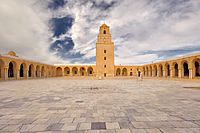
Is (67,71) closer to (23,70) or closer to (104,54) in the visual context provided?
(104,54)

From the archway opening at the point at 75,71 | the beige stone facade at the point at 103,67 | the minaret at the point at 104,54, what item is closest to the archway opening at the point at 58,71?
the beige stone facade at the point at 103,67

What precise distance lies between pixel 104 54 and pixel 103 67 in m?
3.65

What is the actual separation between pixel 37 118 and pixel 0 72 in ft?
70.6

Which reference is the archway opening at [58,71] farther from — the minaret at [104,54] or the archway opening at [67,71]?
the minaret at [104,54]

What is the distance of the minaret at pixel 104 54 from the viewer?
3422 centimetres

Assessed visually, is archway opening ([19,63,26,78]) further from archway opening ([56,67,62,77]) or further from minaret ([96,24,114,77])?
archway opening ([56,67,62,77])

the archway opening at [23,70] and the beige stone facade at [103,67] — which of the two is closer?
the beige stone facade at [103,67]

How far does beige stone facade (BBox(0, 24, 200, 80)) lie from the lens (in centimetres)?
1984

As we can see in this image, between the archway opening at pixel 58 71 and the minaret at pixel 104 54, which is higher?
the minaret at pixel 104 54

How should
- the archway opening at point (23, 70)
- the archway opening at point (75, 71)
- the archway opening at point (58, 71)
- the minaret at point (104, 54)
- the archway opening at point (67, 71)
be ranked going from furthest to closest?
the archway opening at point (75, 71)
the archway opening at point (67, 71)
the archway opening at point (58, 71)
the minaret at point (104, 54)
the archway opening at point (23, 70)

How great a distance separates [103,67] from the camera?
3434 cm

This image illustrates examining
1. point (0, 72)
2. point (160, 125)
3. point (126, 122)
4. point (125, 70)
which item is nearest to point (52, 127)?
point (126, 122)

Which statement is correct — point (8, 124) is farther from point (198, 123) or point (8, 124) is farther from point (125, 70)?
point (125, 70)

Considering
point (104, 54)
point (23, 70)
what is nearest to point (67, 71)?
point (104, 54)
